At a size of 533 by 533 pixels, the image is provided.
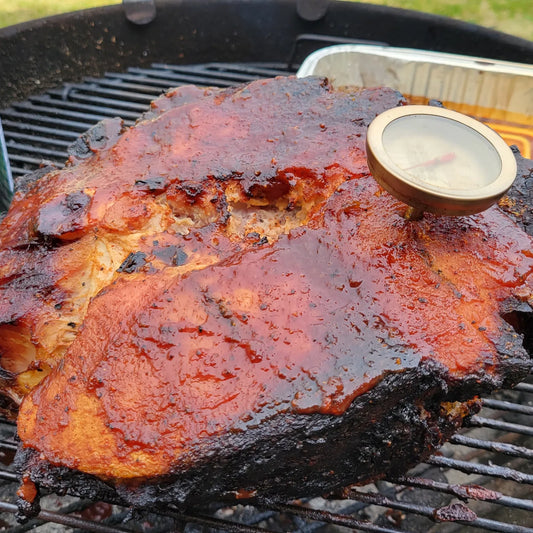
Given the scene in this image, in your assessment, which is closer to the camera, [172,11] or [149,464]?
[149,464]

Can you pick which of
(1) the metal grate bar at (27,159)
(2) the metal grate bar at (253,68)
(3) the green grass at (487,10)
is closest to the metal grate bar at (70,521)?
(1) the metal grate bar at (27,159)

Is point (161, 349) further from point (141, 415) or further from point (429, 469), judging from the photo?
point (429, 469)

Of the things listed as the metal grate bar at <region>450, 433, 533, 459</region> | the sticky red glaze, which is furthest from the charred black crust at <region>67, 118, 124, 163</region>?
the metal grate bar at <region>450, 433, 533, 459</region>

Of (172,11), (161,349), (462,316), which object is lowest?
(161,349)

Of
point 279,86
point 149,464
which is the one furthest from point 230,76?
point 149,464

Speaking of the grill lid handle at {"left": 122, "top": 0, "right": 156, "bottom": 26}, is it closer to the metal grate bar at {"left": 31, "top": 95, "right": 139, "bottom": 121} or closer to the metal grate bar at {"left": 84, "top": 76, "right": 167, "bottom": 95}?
the metal grate bar at {"left": 84, "top": 76, "right": 167, "bottom": 95}

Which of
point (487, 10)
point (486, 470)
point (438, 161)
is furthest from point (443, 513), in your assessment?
point (487, 10)

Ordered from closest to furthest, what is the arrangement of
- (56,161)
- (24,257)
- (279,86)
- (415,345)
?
(415,345)
(24,257)
(279,86)
(56,161)
